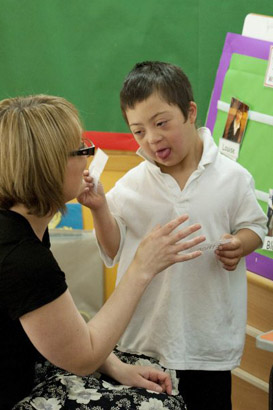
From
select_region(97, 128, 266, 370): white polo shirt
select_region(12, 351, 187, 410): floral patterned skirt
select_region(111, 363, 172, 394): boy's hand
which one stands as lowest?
select_region(111, 363, 172, 394): boy's hand

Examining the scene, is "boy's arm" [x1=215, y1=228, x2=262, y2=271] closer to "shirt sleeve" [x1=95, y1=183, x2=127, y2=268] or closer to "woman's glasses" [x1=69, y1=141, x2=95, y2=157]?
"shirt sleeve" [x1=95, y1=183, x2=127, y2=268]

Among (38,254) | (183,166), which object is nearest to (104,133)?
(183,166)

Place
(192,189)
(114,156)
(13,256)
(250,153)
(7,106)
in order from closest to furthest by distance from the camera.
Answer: (13,256) < (7,106) < (192,189) < (250,153) < (114,156)

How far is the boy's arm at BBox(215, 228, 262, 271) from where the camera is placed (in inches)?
69.9

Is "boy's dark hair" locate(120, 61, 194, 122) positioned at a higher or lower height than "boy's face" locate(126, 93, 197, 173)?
higher

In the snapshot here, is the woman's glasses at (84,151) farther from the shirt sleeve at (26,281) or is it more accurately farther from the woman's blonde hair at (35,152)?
the shirt sleeve at (26,281)

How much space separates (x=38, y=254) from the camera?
1.45 m

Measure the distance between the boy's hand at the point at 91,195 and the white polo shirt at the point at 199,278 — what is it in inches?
4.0

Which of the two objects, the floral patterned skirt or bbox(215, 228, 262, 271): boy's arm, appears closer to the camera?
the floral patterned skirt

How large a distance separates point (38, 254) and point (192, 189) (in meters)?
0.53

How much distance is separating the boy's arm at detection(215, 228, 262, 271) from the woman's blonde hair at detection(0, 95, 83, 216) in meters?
0.48

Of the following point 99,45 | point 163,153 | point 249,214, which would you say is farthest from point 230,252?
point 99,45

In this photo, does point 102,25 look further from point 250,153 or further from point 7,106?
point 7,106

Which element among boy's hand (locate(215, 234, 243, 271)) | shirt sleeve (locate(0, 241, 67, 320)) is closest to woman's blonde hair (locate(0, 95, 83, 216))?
shirt sleeve (locate(0, 241, 67, 320))
